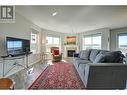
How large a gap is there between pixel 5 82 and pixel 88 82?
1.86 metres

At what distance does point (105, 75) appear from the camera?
9.75ft

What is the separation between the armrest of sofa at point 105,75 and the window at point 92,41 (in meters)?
5.58

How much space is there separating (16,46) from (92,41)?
5.49 meters

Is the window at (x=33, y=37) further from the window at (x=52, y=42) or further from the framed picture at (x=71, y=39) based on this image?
the framed picture at (x=71, y=39)

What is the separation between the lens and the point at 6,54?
4.18m

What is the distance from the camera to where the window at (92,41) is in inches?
335

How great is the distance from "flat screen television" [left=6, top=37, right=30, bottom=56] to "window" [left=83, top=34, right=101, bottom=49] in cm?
456

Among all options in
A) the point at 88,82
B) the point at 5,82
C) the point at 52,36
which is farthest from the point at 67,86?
the point at 52,36

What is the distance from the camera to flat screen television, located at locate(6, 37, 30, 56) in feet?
13.2

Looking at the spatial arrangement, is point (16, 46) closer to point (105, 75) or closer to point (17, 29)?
point (17, 29)

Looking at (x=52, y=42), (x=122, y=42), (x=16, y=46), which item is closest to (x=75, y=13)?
(x=16, y=46)

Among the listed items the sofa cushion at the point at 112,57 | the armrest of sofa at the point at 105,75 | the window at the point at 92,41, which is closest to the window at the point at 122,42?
the window at the point at 92,41

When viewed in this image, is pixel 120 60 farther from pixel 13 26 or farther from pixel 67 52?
pixel 67 52
